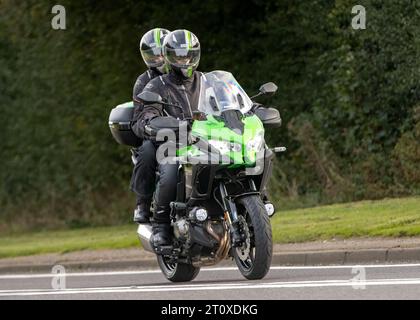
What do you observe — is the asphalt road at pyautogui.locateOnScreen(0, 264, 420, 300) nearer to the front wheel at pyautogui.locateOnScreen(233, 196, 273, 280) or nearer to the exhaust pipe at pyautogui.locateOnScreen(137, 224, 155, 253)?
the front wheel at pyautogui.locateOnScreen(233, 196, 273, 280)

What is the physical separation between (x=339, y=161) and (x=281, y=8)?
5.88 meters

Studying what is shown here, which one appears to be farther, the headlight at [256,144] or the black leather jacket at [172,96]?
the black leather jacket at [172,96]

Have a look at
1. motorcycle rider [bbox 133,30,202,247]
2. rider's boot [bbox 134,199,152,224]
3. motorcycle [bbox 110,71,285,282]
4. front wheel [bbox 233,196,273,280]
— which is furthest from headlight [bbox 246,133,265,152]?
rider's boot [bbox 134,199,152,224]

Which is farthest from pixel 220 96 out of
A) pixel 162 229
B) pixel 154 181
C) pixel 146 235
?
pixel 146 235

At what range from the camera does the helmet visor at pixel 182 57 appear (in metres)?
13.4

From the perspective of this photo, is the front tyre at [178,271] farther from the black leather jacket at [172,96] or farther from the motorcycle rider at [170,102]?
the black leather jacket at [172,96]

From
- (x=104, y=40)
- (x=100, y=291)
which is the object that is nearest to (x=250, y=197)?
(x=100, y=291)

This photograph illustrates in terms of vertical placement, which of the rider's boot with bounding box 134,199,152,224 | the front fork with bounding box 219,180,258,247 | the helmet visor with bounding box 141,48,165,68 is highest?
the helmet visor with bounding box 141,48,165,68

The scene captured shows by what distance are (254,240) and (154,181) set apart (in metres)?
1.86

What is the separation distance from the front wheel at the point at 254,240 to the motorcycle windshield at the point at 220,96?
959mm

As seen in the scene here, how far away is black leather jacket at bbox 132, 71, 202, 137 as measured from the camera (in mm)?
13570

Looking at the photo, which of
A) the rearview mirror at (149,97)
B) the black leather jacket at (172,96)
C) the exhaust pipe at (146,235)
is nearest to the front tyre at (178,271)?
the exhaust pipe at (146,235)

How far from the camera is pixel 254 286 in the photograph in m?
12.4

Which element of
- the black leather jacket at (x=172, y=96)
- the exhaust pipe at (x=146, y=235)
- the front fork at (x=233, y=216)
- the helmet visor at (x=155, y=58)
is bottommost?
the exhaust pipe at (x=146, y=235)
